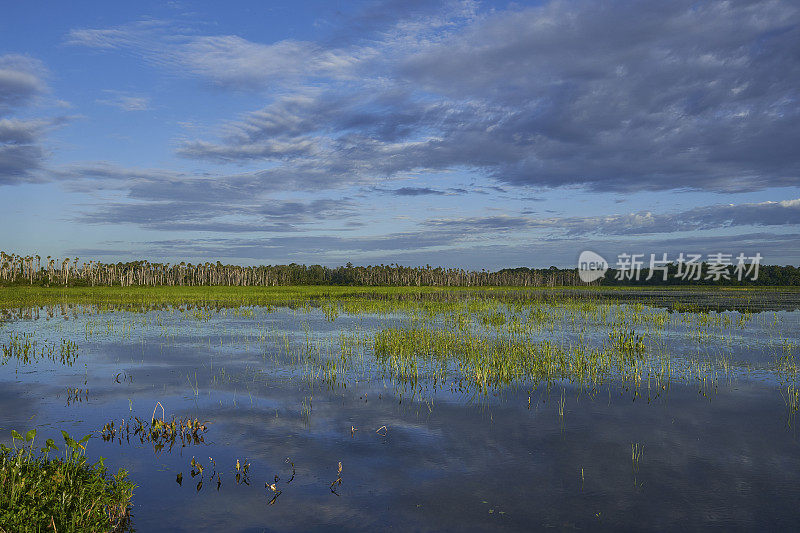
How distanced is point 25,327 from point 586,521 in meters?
36.1

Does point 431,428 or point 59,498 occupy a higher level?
point 59,498

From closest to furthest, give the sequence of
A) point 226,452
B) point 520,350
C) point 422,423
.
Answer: point 226,452
point 422,423
point 520,350

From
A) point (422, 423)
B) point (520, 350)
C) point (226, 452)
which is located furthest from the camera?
point (520, 350)

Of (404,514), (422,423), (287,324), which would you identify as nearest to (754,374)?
(422,423)

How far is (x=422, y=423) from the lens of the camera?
12.5 metres

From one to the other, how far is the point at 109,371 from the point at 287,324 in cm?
1718

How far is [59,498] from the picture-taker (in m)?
7.06

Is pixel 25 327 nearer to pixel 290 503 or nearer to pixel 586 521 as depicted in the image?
pixel 290 503

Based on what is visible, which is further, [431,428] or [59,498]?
[431,428]

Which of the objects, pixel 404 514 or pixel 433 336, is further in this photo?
pixel 433 336

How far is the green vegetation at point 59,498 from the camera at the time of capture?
6641mm

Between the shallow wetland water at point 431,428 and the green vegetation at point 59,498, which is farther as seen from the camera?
the shallow wetland water at point 431,428

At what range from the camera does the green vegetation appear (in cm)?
664

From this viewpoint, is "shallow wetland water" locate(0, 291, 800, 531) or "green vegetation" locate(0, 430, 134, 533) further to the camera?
"shallow wetland water" locate(0, 291, 800, 531)
